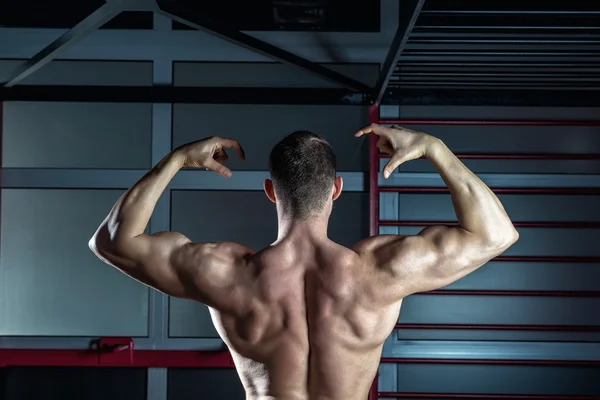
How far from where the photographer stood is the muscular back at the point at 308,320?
203 centimetres

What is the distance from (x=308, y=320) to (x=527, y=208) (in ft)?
9.20

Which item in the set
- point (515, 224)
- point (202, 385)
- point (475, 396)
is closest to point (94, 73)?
point (202, 385)

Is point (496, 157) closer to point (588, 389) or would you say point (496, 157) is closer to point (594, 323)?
point (594, 323)

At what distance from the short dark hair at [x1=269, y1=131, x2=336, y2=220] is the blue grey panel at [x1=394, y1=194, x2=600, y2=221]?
2.44 meters

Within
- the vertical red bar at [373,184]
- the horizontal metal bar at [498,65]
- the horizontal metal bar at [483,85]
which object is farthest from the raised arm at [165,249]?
the vertical red bar at [373,184]

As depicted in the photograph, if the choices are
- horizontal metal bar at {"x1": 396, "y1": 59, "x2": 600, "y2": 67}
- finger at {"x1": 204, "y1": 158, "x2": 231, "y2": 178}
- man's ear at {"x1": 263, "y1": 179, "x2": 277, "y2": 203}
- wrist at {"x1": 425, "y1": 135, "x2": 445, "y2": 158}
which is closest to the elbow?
wrist at {"x1": 425, "y1": 135, "x2": 445, "y2": 158}

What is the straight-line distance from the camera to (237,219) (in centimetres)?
447

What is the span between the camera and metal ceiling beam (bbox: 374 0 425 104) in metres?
2.61

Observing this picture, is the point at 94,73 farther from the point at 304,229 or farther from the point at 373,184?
the point at 304,229

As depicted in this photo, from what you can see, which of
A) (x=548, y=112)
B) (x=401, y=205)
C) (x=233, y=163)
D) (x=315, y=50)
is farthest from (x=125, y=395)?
(x=548, y=112)

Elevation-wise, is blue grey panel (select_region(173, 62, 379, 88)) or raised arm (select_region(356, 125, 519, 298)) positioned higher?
blue grey panel (select_region(173, 62, 379, 88))

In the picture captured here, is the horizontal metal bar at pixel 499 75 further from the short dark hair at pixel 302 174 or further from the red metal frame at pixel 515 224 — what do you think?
the short dark hair at pixel 302 174

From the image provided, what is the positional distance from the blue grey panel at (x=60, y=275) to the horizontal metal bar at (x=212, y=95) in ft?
2.23

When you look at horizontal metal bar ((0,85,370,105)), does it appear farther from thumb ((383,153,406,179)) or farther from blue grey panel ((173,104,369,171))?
thumb ((383,153,406,179))
